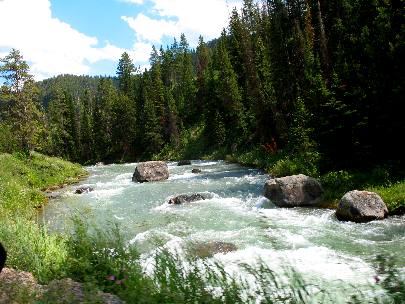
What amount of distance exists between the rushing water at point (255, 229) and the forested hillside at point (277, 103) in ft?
17.1

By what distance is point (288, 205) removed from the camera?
58.6ft

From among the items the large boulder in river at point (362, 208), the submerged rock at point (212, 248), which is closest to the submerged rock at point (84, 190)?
the submerged rock at point (212, 248)

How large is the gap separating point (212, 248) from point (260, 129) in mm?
27867

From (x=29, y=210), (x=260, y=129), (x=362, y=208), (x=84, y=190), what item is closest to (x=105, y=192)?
(x=84, y=190)

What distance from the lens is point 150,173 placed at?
3173 centimetres

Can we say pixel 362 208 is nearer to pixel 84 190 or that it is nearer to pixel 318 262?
pixel 318 262

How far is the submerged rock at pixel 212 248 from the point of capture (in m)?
11.4

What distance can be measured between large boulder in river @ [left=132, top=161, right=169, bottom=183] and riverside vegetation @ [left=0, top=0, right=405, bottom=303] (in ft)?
24.5

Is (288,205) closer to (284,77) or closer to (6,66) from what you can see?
(284,77)

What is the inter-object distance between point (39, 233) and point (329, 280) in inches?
264

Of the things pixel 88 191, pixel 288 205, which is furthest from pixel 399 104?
pixel 88 191

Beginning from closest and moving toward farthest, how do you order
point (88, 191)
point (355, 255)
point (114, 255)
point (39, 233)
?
point (114, 255)
point (39, 233)
point (355, 255)
point (88, 191)

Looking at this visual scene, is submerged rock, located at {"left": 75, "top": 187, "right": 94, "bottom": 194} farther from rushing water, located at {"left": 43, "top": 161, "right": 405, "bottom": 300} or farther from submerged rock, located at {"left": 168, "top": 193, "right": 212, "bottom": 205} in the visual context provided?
submerged rock, located at {"left": 168, "top": 193, "right": 212, "bottom": 205}

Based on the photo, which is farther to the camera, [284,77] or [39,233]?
[284,77]
